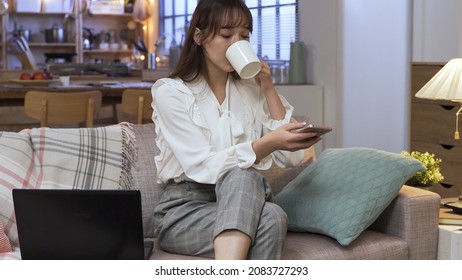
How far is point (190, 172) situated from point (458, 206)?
3.12ft

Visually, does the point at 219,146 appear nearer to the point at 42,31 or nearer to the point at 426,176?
the point at 426,176

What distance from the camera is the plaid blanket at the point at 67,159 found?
101 inches

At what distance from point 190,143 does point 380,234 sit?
68 centimetres

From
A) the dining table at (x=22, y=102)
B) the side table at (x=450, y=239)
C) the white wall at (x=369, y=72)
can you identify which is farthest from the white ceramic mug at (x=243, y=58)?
the white wall at (x=369, y=72)

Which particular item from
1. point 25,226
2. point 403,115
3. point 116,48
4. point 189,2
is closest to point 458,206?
point 25,226

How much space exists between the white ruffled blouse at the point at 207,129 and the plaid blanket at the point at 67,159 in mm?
167

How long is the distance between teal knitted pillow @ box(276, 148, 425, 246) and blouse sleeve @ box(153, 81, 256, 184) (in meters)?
0.35

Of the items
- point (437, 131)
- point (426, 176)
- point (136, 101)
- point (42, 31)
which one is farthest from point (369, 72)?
point (42, 31)

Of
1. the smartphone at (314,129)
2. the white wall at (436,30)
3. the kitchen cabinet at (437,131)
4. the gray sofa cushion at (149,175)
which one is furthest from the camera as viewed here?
the white wall at (436,30)

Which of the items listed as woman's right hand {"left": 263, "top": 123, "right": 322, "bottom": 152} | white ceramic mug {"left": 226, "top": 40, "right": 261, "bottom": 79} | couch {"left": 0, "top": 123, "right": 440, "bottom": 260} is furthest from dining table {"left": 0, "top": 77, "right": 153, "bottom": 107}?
woman's right hand {"left": 263, "top": 123, "right": 322, "bottom": 152}

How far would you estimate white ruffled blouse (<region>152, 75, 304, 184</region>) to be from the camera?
94.4 inches

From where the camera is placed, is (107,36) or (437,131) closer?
(437,131)

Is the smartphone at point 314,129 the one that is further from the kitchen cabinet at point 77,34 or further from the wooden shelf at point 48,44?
the wooden shelf at point 48,44

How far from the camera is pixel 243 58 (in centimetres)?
234
